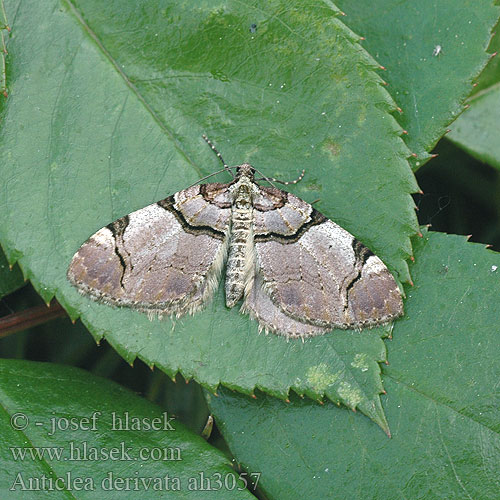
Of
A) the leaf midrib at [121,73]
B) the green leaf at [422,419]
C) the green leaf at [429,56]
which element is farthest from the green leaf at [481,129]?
the leaf midrib at [121,73]

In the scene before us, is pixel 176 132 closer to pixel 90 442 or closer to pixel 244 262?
pixel 244 262

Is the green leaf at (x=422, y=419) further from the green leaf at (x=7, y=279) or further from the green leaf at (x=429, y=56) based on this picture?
the green leaf at (x=7, y=279)

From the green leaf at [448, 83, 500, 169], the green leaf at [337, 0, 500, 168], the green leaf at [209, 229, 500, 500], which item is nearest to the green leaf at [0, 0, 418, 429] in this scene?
the green leaf at [209, 229, 500, 500]

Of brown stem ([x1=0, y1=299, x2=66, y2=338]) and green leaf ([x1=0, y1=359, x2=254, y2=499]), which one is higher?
brown stem ([x1=0, y1=299, x2=66, y2=338])

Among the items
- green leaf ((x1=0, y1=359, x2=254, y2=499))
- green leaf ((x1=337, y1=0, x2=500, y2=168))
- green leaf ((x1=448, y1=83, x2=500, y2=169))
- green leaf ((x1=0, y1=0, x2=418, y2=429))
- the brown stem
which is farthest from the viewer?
green leaf ((x1=448, y1=83, x2=500, y2=169))

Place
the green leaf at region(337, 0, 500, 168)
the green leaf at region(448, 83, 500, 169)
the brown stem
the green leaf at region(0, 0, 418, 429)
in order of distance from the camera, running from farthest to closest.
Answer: the green leaf at region(448, 83, 500, 169), the brown stem, the green leaf at region(337, 0, 500, 168), the green leaf at region(0, 0, 418, 429)

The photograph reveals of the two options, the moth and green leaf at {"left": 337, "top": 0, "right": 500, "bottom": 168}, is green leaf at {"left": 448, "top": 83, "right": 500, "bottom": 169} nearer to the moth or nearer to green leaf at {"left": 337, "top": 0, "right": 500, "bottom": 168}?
green leaf at {"left": 337, "top": 0, "right": 500, "bottom": 168}

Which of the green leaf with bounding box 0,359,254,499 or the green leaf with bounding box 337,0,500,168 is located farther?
the green leaf with bounding box 337,0,500,168

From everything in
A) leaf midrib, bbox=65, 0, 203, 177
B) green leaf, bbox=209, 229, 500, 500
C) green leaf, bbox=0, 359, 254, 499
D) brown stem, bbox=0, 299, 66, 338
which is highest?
leaf midrib, bbox=65, 0, 203, 177
